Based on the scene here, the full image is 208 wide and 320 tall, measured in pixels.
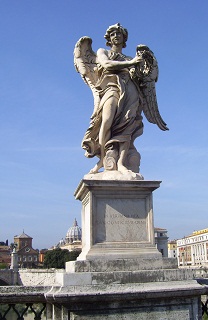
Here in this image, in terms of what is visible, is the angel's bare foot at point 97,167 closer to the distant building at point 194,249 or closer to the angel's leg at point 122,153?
the angel's leg at point 122,153

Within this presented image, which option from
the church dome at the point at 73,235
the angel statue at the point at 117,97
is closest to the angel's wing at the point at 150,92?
the angel statue at the point at 117,97

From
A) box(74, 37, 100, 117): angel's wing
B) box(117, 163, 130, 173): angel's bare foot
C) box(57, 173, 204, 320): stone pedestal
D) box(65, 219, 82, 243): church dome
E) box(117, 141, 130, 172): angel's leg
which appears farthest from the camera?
box(65, 219, 82, 243): church dome

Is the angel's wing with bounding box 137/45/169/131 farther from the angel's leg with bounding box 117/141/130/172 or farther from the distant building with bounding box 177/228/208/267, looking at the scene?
the distant building with bounding box 177/228/208/267

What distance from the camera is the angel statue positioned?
6.79 meters

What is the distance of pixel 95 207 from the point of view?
6145 mm

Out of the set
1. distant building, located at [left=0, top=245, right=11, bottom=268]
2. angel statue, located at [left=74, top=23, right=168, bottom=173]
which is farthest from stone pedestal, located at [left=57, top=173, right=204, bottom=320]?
distant building, located at [left=0, top=245, right=11, bottom=268]

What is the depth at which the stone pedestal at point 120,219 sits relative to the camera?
6031 millimetres

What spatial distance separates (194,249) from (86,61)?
10501 centimetres

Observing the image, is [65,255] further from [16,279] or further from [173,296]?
[173,296]

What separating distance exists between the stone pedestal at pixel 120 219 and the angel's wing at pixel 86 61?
78.6 inches

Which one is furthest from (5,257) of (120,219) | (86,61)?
(120,219)

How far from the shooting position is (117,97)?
689cm

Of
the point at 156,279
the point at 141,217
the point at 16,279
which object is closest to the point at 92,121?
the point at 141,217

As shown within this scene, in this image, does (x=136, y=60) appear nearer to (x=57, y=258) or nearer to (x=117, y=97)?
(x=117, y=97)
